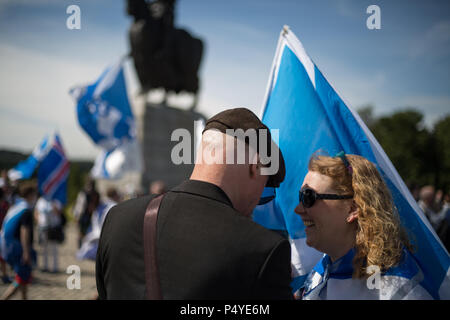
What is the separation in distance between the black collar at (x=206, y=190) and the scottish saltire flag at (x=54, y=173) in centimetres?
713

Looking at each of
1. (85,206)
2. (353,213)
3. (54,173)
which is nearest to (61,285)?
(54,173)

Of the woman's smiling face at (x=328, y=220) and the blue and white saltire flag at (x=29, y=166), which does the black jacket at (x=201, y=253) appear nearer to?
the woman's smiling face at (x=328, y=220)

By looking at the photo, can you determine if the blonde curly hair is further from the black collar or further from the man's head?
the black collar

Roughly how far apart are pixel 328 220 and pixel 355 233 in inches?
6.2

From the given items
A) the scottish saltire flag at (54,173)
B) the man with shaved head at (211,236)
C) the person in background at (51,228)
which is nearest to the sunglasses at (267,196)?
the man with shaved head at (211,236)

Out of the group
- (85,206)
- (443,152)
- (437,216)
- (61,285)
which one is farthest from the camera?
(443,152)

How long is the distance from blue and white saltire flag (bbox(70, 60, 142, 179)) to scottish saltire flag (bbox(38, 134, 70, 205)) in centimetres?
83

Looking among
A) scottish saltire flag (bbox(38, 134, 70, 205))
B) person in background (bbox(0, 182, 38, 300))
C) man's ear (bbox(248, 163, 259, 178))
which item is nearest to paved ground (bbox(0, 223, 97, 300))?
person in background (bbox(0, 182, 38, 300))

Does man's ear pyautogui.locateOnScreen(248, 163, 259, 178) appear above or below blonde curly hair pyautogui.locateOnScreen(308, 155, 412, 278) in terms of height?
above

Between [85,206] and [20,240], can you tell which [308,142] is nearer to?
[20,240]

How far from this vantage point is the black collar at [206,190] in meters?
1.42

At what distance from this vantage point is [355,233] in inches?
72.4

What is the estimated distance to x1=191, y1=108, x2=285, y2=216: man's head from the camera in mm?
1477
